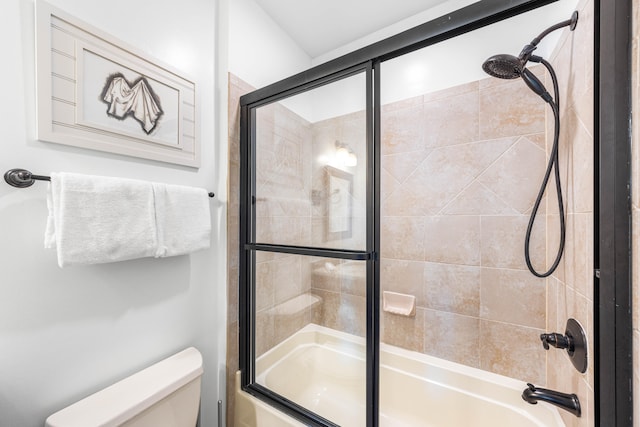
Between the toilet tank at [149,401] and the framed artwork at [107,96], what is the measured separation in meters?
0.82

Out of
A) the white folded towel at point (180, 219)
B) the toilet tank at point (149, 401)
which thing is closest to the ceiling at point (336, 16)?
the white folded towel at point (180, 219)

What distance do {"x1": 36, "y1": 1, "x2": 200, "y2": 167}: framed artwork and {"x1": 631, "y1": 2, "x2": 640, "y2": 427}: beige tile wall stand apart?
4.55ft

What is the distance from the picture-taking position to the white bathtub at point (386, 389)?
1146 millimetres

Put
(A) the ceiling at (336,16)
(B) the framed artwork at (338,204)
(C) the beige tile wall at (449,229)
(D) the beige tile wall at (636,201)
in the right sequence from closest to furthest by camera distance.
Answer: (D) the beige tile wall at (636,201), (B) the framed artwork at (338,204), (C) the beige tile wall at (449,229), (A) the ceiling at (336,16)

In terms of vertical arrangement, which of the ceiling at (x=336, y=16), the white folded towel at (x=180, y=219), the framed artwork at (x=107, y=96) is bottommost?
the white folded towel at (x=180, y=219)

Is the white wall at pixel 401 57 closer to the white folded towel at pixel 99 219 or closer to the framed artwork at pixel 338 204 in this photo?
the framed artwork at pixel 338 204

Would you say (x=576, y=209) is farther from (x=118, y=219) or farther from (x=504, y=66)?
(x=118, y=219)

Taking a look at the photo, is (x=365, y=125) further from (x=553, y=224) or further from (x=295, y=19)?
(x=295, y=19)

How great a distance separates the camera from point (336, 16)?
1569 millimetres

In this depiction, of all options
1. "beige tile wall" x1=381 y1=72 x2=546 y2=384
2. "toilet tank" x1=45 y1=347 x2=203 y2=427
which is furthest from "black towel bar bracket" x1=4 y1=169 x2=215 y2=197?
"beige tile wall" x1=381 y1=72 x2=546 y2=384

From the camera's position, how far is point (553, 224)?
116 centimetres

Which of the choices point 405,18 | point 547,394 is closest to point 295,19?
point 405,18

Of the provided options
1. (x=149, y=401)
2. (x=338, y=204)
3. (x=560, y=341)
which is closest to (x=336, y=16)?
(x=338, y=204)

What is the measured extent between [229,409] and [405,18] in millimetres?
2475
